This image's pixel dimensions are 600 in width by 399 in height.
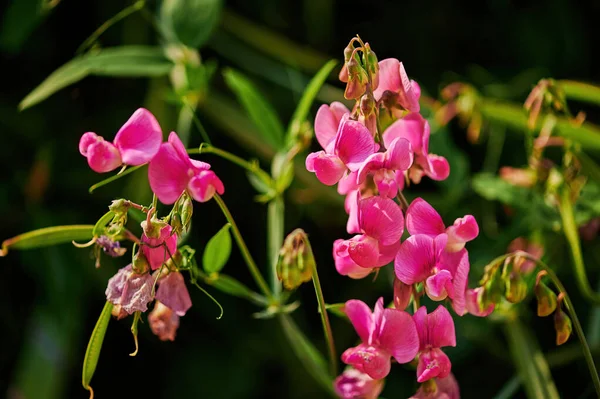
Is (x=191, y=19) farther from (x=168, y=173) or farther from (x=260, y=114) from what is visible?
(x=168, y=173)

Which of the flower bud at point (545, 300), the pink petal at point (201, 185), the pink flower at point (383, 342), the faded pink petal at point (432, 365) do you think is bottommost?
the faded pink petal at point (432, 365)

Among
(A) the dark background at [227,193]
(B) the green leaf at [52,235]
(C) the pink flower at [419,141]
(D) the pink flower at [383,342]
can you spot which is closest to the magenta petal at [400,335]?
(D) the pink flower at [383,342]

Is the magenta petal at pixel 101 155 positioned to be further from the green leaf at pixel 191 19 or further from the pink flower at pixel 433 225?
the green leaf at pixel 191 19

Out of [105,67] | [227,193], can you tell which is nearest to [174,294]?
[105,67]

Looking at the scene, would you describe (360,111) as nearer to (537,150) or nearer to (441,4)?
(537,150)

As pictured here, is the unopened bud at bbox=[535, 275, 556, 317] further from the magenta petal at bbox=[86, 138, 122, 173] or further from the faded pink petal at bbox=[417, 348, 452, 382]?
the magenta petal at bbox=[86, 138, 122, 173]

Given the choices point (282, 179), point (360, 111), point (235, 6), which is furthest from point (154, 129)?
point (235, 6)
